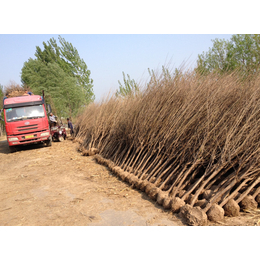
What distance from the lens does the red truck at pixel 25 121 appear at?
10.8 meters

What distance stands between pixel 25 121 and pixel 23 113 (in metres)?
0.46

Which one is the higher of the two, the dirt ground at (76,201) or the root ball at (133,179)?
the root ball at (133,179)

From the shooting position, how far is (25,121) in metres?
10.9

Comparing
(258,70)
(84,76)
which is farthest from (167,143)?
(84,76)

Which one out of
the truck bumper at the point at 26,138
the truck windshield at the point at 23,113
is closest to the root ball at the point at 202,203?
the truck bumper at the point at 26,138

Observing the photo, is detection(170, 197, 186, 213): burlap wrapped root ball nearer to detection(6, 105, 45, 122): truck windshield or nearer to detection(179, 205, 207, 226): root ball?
detection(179, 205, 207, 226): root ball

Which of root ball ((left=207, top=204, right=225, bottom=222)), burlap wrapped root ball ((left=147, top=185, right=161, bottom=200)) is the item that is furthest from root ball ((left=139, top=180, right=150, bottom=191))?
root ball ((left=207, top=204, right=225, bottom=222))

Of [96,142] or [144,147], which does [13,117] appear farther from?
[144,147]

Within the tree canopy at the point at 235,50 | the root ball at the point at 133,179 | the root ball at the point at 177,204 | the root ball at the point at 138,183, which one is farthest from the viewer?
the tree canopy at the point at 235,50

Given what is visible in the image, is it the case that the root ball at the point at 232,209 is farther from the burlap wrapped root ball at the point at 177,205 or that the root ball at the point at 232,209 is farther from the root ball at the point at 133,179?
the root ball at the point at 133,179

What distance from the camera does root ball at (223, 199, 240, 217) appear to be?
11.7ft

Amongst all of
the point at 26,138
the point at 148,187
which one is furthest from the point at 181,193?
the point at 26,138

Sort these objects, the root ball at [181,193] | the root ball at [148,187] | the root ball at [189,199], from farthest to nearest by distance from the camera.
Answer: the root ball at [148,187] → the root ball at [181,193] → the root ball at [189,199]

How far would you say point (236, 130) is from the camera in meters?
4.30
